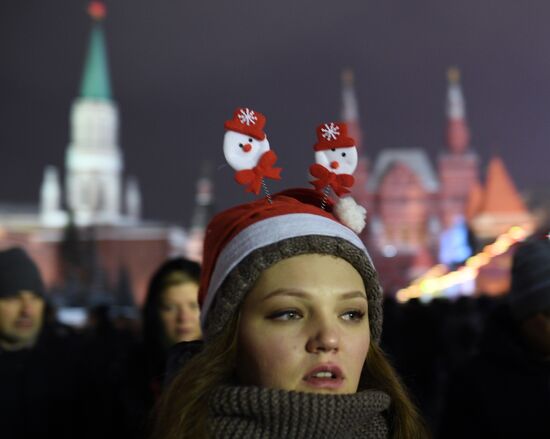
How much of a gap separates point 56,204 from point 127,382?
6595 centimetres

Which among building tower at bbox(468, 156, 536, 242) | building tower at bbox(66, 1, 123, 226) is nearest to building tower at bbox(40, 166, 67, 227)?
building tower at bbox(66, 1, 123, 226)

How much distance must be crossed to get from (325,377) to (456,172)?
57382mm

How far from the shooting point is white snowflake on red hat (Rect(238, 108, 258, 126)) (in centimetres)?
160

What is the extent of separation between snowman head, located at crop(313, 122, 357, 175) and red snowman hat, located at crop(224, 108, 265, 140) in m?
0.14

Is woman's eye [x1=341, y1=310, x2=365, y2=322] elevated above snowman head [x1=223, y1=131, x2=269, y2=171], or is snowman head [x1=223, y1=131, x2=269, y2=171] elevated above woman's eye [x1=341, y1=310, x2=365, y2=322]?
Result: snowman head [x1=223, y1=131, x2=269, y2=171]

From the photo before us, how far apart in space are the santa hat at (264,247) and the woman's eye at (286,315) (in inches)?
3.4

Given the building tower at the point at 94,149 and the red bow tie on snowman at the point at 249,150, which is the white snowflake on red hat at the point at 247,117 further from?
the building tower at the point at 94,149

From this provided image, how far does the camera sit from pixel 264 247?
153 centimetres

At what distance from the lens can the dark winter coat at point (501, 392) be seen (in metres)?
2.55

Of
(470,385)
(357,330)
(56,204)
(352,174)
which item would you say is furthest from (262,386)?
(56,204)

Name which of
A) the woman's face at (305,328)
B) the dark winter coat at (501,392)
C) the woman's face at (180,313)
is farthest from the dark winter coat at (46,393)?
the woman's face at (305,328)

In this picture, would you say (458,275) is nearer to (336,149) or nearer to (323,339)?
(336,149)

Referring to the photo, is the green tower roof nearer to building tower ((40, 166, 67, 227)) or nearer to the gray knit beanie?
building tower ((40, 166, 67, 227))

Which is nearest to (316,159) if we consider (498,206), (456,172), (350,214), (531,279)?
(350,214)
